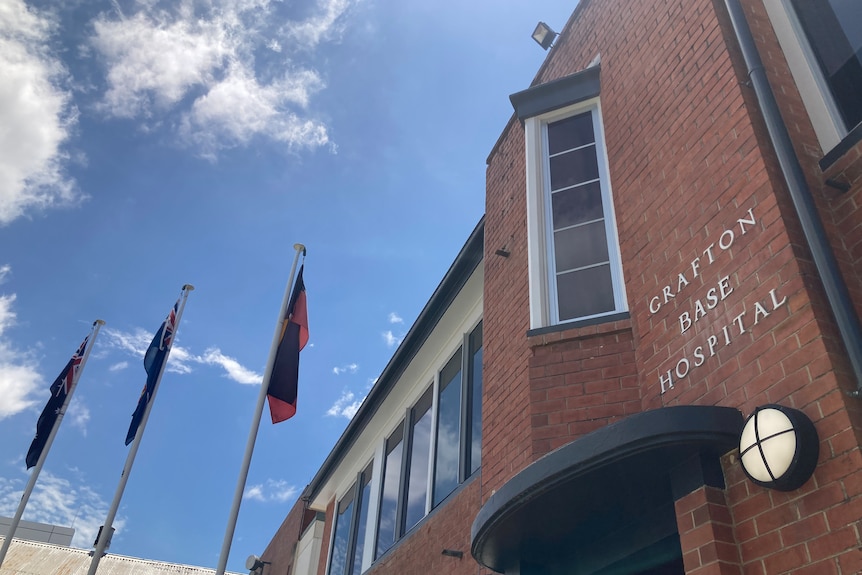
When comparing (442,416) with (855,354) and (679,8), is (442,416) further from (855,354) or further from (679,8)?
(855,354)

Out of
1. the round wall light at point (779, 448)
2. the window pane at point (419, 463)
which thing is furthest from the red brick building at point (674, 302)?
the window pane at point (419, 463)

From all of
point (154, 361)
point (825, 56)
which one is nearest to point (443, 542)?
point (825, 56)

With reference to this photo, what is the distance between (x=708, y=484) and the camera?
12.3 feet

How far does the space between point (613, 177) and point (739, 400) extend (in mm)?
2566

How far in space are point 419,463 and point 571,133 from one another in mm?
5133

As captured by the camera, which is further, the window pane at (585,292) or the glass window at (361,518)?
the glass window at (361,518)

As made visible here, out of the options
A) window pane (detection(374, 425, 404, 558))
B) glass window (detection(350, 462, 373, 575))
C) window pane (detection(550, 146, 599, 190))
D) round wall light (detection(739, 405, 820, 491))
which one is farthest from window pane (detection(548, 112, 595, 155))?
glass window (detection(350, 462, 373, 575))

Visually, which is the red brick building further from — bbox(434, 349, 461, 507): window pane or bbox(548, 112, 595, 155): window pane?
bbox(434, 349, 461, 507): window pane

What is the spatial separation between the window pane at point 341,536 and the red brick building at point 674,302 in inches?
196

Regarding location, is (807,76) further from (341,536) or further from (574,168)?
(341,536)

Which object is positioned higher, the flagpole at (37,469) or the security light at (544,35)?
the security light at (544,35)

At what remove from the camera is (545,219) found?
21.0ft

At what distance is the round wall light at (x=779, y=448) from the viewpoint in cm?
321

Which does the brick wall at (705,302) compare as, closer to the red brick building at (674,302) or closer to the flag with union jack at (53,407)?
the red brick building at (674,302)
